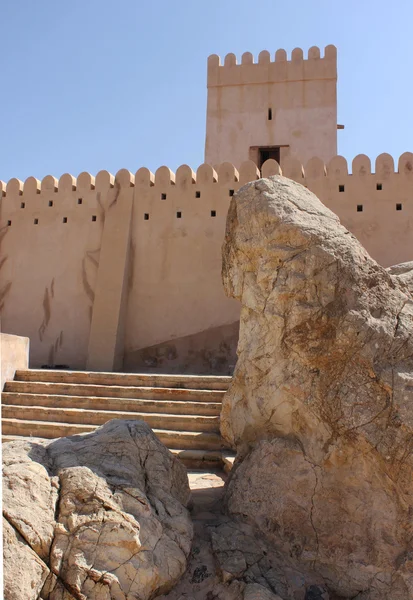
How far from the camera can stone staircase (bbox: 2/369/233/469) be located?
6293 mm

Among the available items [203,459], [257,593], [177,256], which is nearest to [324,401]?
[257,593]

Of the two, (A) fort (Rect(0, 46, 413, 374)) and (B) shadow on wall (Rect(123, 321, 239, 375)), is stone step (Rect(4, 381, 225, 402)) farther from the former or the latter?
(B) shadow on wall (Rect(123, 321, 239, 375))

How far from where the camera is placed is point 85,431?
21.9 feet

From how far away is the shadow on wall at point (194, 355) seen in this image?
1022 centimetres

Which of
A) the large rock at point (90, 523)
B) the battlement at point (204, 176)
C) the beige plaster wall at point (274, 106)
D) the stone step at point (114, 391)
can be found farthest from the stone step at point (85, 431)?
the beige plaster wall at point (274, 106)

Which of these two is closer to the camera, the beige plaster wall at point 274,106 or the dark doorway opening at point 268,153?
the beige plaster wall at point 274,106

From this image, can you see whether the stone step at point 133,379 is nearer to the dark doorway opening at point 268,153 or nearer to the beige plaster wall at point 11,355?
the beige plaster wall at point 11,355

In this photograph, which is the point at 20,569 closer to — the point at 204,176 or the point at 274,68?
the point at 204,176

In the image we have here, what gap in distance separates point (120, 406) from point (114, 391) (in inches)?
16.9

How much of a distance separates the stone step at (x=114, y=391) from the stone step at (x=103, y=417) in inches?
17.6

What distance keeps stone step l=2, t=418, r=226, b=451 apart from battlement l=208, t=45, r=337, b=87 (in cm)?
1158

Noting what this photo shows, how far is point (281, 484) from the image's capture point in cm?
342

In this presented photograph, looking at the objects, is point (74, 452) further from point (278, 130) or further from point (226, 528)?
point (278, 130)

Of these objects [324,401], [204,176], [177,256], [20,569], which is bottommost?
[20,569]
